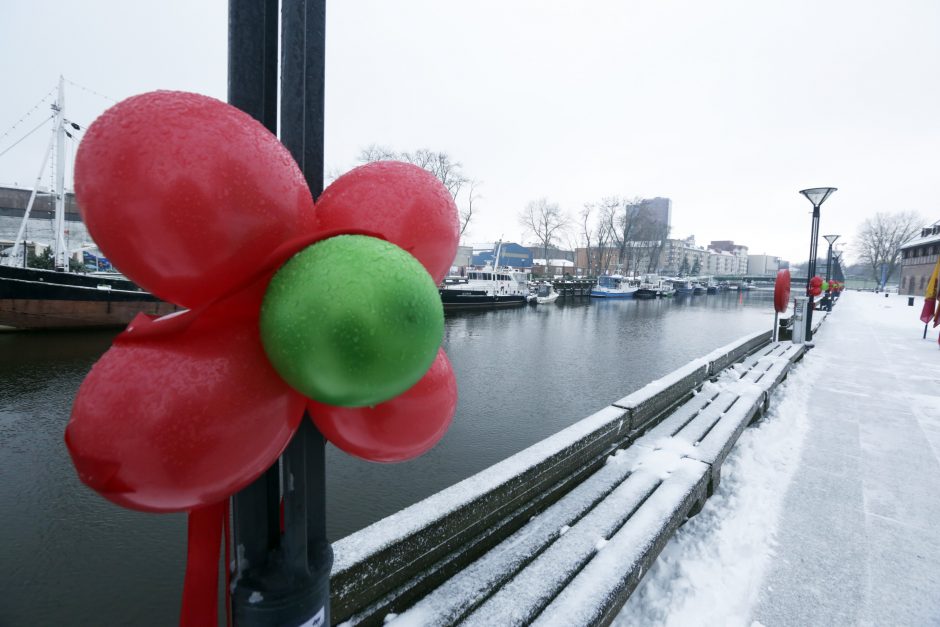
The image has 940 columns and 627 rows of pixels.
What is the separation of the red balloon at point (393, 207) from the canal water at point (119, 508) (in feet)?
12.9

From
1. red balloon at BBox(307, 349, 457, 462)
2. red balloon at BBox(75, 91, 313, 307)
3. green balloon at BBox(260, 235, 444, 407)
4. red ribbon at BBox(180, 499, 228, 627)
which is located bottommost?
red ribbon at BBox(180, 499, 228, 627)

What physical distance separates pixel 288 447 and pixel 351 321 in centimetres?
53

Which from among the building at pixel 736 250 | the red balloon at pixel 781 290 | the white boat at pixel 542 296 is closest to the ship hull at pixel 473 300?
the white boat at pixel 542 296

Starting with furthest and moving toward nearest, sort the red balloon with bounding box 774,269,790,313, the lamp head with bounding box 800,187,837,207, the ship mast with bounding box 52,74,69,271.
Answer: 1. the ship mast with bounding box 52,74,69,271
2. the lamp head with bounding box 800,187,837,207
3. the red balloon with bounding box 774,269,790,313

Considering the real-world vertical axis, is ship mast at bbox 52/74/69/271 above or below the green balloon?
above

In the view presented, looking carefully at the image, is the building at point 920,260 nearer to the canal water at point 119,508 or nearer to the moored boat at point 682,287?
the moored boat at point 682,287

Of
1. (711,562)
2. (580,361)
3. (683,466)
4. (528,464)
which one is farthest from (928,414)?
→ (580,361)

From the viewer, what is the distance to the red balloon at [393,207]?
961 mm

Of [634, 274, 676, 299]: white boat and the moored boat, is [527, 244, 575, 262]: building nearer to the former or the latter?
the moored boat

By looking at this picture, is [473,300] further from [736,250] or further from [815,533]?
[736,250]

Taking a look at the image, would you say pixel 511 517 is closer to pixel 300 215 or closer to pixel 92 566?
pixel 300 215

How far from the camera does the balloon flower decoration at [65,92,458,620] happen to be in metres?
0.68

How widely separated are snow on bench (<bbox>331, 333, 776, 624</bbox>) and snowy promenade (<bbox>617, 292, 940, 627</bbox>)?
0.23 meters

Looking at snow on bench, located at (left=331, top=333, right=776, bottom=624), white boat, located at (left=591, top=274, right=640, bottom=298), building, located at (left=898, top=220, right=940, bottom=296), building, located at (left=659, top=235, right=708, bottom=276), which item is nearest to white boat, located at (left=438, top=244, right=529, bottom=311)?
white boat, located at (left=591, top=274, right=640, bottom=298)
